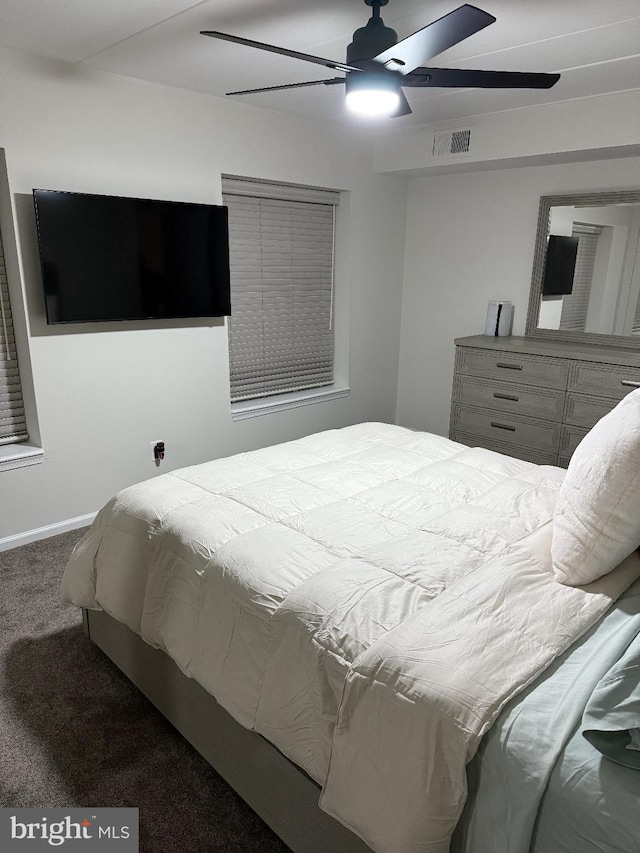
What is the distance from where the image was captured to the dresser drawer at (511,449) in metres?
3.94

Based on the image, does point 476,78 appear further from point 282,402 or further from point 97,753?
point 97,753

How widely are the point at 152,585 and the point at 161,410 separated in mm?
1883

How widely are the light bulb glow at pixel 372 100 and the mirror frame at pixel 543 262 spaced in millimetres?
2276

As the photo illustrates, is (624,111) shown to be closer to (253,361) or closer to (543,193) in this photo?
(543,193)

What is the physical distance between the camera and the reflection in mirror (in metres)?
3.85

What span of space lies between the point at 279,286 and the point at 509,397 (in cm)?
182

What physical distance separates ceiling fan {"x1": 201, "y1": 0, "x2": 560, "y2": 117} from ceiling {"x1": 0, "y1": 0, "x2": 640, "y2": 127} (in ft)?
0.84

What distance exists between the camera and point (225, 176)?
377 cm

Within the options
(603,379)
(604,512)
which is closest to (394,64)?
(604,512)

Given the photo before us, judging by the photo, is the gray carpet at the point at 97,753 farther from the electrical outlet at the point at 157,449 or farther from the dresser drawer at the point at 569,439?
the dresser drawer at the point at 569,439

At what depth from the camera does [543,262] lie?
4266mm

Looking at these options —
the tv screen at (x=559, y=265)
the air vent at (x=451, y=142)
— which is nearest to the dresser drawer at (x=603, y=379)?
the tv screen at (x=559, y=265)

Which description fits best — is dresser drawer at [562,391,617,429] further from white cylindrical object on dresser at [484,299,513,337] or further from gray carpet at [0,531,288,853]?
gray carpet at [0,531,288,853]

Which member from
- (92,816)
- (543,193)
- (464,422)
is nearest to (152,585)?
(92,816)
